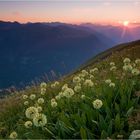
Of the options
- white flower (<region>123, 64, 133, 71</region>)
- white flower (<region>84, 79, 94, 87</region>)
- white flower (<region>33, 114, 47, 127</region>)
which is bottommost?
white flower (<region>33, 114, 47, 127</region>)

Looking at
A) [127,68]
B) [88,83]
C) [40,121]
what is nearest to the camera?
[40,121]

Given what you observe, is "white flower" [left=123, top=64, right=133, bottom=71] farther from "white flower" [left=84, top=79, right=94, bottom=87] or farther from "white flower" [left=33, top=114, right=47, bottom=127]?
"white flower" [left=33, top=114, right=47, bottom=127]

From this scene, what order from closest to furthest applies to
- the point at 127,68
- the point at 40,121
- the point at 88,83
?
the point at 40,121 → the point at 88,83 → the point at 127,68

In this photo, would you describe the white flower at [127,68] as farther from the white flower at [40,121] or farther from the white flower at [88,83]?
the white flower at [40,121]

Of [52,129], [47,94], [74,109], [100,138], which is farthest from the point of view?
[47,94]

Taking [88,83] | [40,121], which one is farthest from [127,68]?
[40,121]

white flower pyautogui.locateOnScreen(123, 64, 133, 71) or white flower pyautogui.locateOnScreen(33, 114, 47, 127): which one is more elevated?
white flower pyautogui.locateOnScreen(123, 64, 133, 71)

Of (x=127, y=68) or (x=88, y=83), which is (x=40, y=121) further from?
(x=127, y=68)

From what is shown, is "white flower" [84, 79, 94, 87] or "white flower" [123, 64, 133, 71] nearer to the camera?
"white flower" [84, 79, 94, 87]

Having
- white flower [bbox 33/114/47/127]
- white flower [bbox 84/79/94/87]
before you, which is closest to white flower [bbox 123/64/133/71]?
white flower [bbox 84/79/94/87]

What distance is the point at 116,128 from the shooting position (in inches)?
282

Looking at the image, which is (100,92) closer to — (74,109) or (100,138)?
(74,109)

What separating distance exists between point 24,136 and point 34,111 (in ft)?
2.08

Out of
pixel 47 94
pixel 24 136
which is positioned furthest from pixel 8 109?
pixel 24 136
